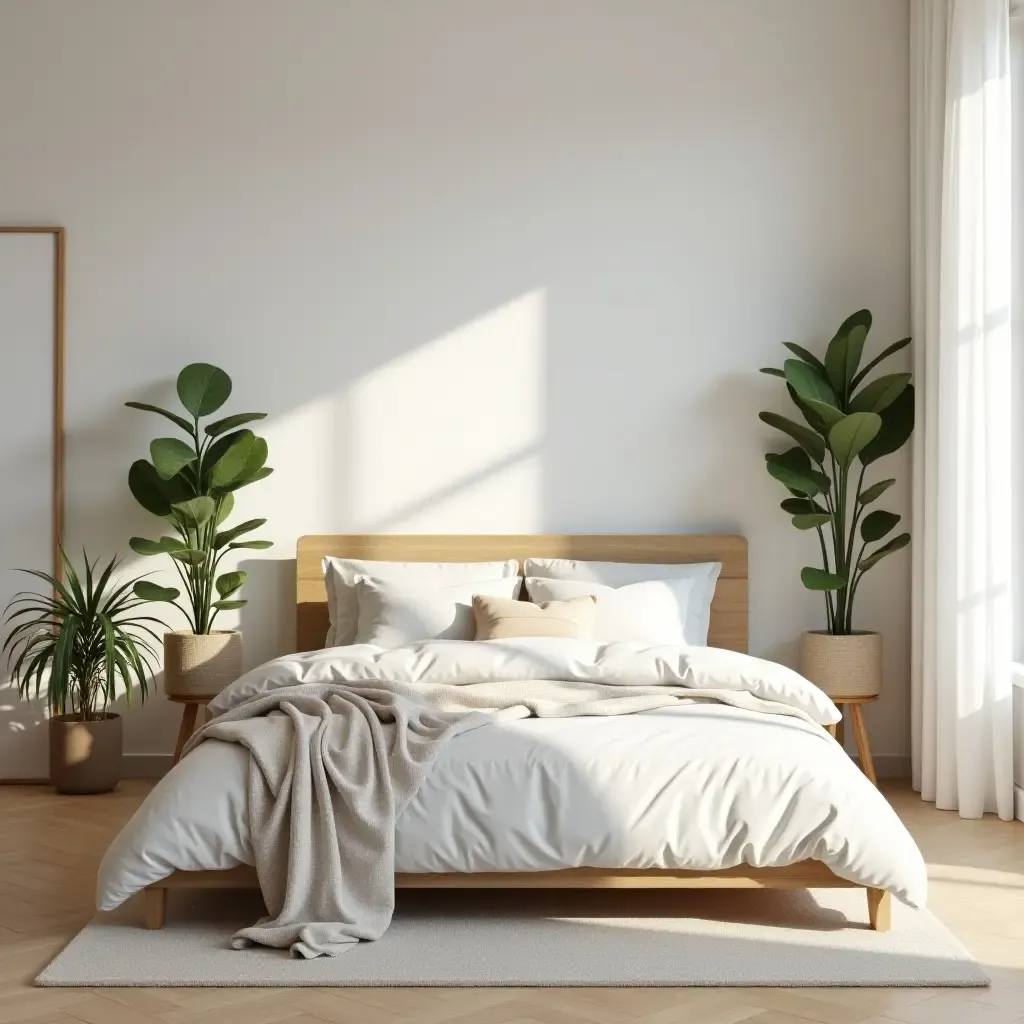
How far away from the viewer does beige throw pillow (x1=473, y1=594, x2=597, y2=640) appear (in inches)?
189

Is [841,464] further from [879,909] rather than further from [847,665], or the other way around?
[879,909]

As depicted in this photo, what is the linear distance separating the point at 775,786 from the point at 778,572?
7.41 ft

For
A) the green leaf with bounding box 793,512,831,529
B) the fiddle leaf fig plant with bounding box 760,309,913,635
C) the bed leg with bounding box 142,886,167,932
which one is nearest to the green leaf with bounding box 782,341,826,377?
the fiddle leaf fig plant with bounding box 760,309,913,635

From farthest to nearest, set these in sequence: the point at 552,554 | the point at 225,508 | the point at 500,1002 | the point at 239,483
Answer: the point at 552,554, the point at 225,508, the point at 239,483, the point at 500,1002

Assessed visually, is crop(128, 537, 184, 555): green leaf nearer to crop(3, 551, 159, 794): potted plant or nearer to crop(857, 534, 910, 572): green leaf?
crop(3, 551, 159, 794): potted plant

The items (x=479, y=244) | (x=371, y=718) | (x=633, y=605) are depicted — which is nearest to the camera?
(x=371, y=718)

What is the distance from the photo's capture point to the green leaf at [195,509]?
5.23 meters

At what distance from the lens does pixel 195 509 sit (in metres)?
5.23

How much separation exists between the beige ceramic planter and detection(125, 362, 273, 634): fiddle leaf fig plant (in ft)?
1.78

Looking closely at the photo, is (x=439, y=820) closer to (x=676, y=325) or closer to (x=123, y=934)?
(x=123, y=934)

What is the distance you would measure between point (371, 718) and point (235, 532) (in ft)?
6.01

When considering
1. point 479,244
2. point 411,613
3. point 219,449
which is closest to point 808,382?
point 479,244

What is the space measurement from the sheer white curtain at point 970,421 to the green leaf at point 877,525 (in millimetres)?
172

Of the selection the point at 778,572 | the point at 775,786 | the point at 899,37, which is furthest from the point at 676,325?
the point at 775,786
